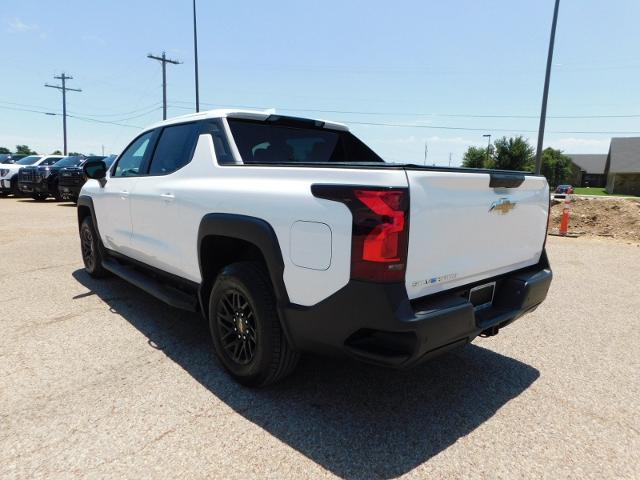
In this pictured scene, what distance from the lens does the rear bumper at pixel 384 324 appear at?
81.9 inches

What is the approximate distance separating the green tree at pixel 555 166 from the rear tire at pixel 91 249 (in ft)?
225

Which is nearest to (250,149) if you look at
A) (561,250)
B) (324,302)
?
(324,302)

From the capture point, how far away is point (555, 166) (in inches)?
2586

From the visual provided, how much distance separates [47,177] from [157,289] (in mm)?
15475

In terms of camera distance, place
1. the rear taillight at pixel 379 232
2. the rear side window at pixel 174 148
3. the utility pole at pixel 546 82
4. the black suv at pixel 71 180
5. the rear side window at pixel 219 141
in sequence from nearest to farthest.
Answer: the rear taillight at pixel 379 232 < the rear side window at pixel 219 141 < the rear side window at pixel 174 148 < the utility pole at pixel 546 82 < the black suv at pixel 71 180

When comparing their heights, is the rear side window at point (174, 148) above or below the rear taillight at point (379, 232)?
above

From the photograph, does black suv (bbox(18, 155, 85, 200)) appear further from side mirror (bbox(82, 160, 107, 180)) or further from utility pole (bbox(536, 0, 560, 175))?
utility pole (bbox(536, 0, 560, 175))

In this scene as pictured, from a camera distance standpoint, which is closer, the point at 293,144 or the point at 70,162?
the point at 293,144

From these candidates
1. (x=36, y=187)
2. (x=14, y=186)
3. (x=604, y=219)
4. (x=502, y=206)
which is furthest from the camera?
(x=14, y=186)

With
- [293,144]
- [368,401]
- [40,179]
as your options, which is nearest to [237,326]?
[368,401]

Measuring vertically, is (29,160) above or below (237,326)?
above

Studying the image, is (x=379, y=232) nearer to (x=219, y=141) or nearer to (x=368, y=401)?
(x=368, y=401)

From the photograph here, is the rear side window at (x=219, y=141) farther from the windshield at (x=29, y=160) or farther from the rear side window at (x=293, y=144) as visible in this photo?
the windshield at (x=29, y=160)

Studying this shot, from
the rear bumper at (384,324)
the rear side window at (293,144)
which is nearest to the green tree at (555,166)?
the rear side window at (293,144)
